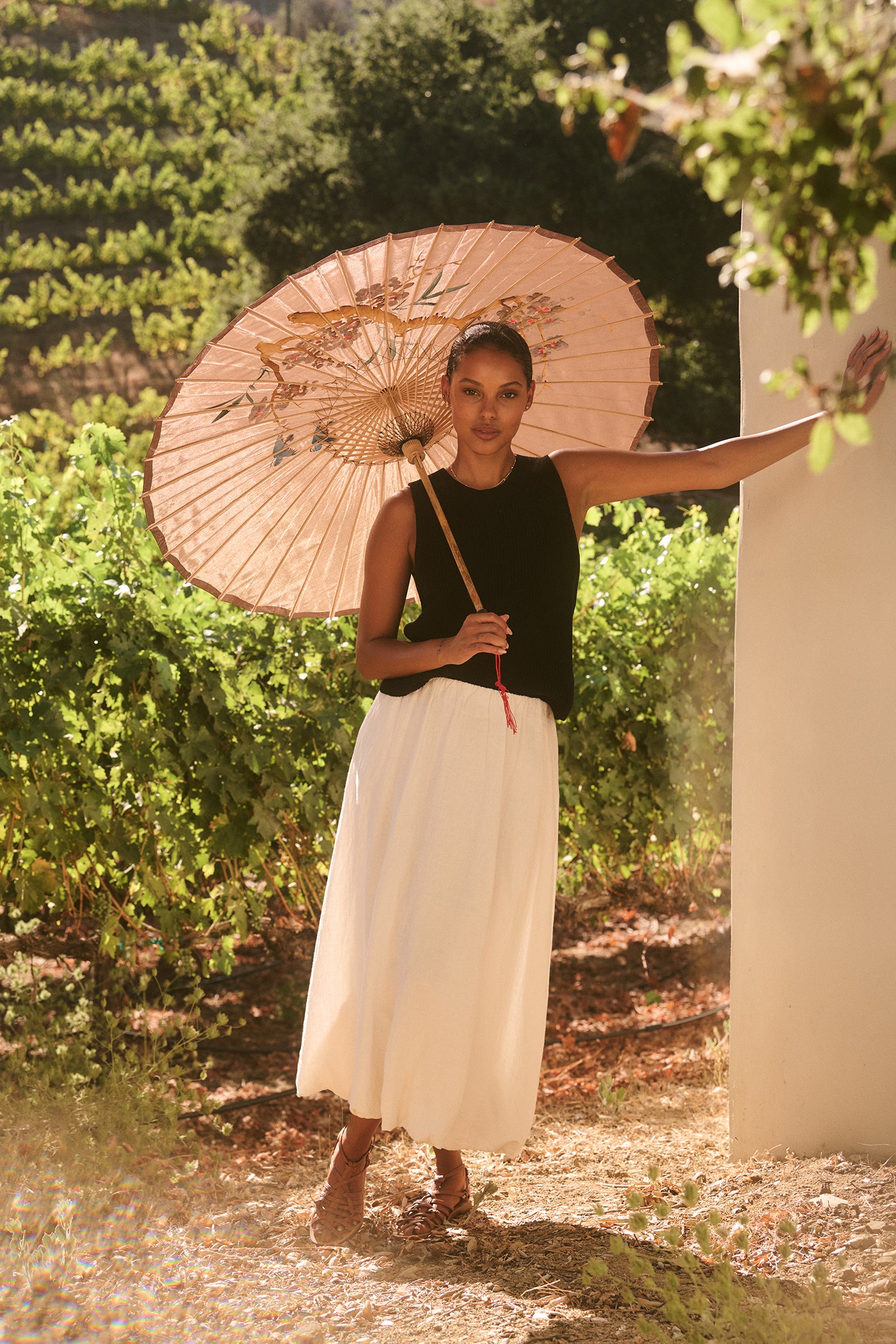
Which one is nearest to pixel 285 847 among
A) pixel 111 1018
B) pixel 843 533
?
pixel 111 1018

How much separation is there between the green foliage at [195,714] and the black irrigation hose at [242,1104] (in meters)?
0.46

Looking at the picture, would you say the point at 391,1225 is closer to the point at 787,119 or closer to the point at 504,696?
the point at 504,696

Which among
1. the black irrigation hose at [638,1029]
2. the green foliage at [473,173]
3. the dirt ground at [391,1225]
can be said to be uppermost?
the green foliage at [473,173]

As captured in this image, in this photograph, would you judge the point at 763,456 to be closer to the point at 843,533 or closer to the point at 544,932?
the point at 843,533

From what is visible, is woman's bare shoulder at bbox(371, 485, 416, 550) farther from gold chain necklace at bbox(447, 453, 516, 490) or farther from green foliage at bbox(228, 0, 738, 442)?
green foliage at bbox(228, 0, 738, 442)

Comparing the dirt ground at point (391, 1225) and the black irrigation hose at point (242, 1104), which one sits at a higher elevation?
the black irrigation hose at point (242, 1104)

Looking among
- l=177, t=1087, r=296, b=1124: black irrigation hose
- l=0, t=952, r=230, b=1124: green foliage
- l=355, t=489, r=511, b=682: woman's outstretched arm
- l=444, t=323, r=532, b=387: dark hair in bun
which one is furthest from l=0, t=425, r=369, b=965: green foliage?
l=444, t=323, r=532, b=387: dark hair in bun

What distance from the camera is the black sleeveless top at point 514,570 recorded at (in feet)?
8.55

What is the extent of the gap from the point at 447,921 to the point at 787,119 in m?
1.79

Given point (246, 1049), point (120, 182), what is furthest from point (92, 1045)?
point (120, 182)

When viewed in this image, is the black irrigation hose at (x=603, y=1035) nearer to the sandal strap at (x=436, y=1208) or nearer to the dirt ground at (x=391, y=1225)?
the dirt ground at (x=391, y=1225)

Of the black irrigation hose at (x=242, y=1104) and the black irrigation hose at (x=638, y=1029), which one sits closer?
the black irrigation hose at (x=242, y=1104)

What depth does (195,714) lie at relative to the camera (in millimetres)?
3572

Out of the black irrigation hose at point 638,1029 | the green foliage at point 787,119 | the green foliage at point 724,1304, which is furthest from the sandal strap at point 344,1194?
the green foliage at point 787,119
